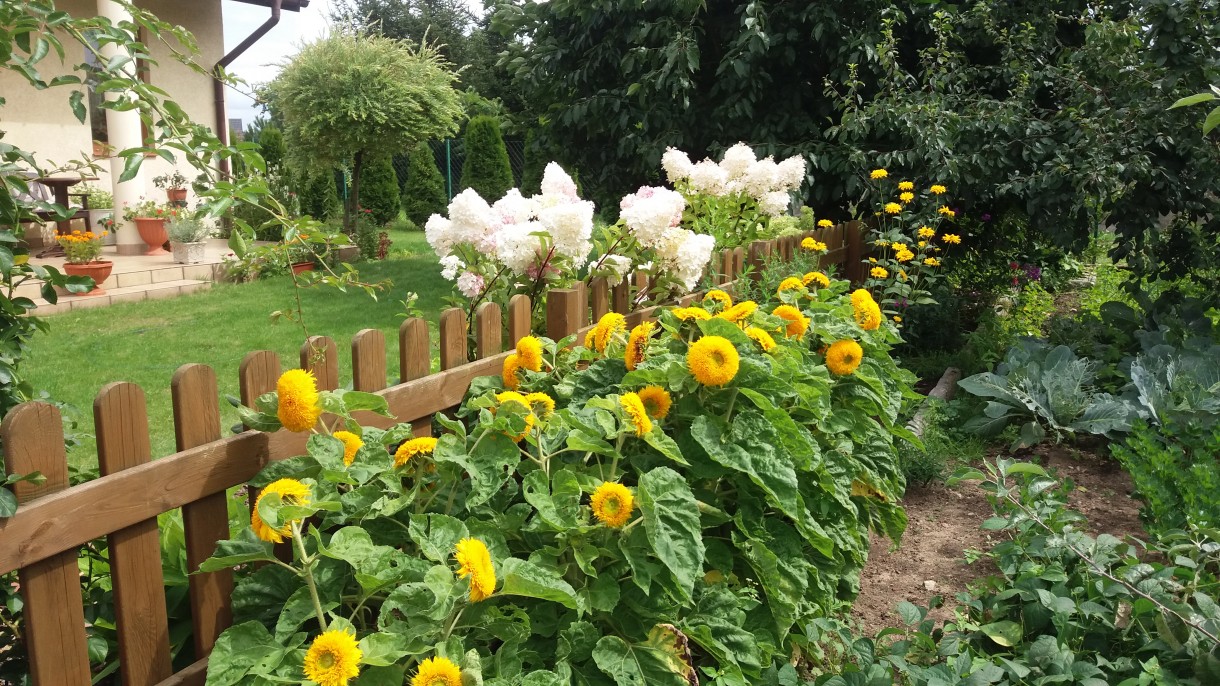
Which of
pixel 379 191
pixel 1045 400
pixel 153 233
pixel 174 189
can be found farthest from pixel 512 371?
pixel 379 191

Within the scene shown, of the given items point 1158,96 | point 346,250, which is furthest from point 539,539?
point 346,250

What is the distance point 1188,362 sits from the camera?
3.93m

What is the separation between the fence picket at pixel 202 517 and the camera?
1.61 meters

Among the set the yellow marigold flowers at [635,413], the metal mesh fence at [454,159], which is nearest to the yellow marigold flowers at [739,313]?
the yellow marigold flowers at [635,413]

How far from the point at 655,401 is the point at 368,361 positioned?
0.67 metres

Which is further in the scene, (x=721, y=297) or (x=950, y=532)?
(x=950, y=532)

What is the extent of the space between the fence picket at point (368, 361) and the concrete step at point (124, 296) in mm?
6299

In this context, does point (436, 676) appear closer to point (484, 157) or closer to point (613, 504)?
point (613, 504)

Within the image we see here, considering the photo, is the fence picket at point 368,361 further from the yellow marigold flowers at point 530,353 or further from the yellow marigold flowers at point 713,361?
the yellow marigold flowers at point 713,361

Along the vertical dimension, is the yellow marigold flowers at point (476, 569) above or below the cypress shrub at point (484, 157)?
below

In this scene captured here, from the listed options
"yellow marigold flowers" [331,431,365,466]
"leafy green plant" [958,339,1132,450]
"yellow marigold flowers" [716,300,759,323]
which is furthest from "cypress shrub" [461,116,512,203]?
"yellow marigold flowers" [331,431,365,466]

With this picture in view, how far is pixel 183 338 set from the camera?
21.8ft

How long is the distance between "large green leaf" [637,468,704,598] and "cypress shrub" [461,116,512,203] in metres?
16.0

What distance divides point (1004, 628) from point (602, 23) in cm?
543
